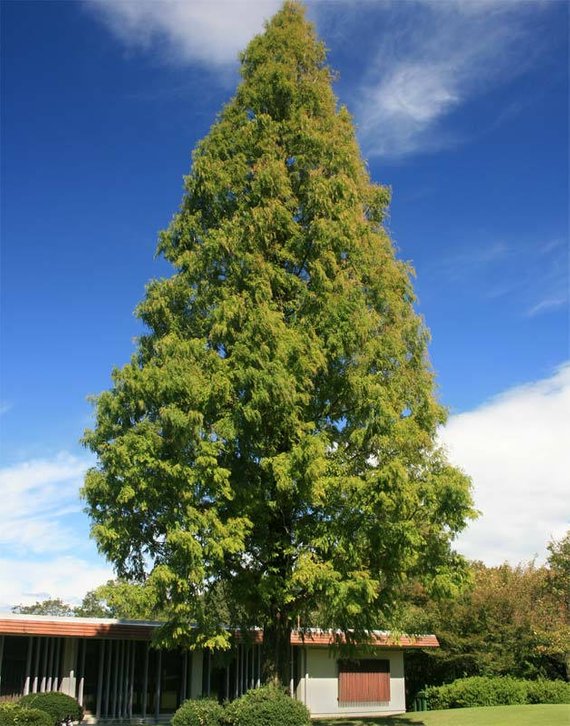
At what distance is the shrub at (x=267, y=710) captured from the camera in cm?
1273

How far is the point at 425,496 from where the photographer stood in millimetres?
13898

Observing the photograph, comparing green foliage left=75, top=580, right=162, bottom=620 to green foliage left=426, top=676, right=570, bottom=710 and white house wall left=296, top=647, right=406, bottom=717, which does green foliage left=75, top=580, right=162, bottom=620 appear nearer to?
white house wall left=296, top=647, right=406, bottom=717

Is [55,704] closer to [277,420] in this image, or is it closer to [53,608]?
[277,420]

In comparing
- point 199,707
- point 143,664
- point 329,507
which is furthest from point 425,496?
point 143,664

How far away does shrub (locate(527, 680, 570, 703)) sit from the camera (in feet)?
82.0

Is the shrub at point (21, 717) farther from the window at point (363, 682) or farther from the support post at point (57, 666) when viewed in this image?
the window at point (363, 682)

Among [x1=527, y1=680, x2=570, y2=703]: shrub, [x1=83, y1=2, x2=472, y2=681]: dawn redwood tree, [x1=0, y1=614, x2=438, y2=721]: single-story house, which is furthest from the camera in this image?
[x1=527, y1=680, x2=570, y2=703]: shrub

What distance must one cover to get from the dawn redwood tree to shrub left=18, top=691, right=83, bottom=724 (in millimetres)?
5392

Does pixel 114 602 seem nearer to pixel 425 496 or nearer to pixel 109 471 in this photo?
pixel 109 471

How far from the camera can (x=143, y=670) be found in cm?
2294

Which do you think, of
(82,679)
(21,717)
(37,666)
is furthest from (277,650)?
(37,666)

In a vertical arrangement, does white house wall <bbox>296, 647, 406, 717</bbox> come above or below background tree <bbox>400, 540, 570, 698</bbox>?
below

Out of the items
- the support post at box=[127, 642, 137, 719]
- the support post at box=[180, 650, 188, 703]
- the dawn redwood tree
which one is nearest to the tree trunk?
the dawn redwood tree

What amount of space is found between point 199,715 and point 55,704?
256 inches
